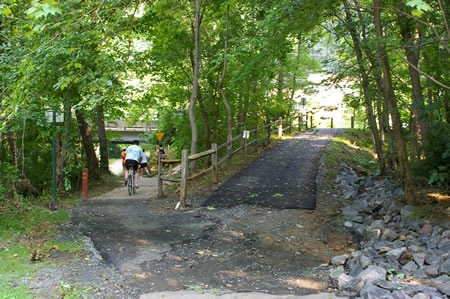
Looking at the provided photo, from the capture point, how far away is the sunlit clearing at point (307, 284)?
576 cm

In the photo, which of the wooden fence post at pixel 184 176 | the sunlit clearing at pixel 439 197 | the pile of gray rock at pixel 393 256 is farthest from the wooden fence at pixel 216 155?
the sunlit clearing at pixel 439 197

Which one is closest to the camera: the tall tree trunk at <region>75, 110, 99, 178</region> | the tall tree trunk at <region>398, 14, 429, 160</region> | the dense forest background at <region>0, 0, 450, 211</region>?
the dense forest background at <region>0, 0, 450, 211</region>

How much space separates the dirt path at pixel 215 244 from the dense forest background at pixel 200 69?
6.12ft

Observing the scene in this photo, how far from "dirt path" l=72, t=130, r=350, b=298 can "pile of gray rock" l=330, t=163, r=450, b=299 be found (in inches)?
14.9

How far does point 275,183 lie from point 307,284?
692 cm

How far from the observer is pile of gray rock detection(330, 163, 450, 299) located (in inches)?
198

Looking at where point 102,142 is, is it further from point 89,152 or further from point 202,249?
point 202,249

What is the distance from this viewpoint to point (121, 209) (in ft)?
35.9

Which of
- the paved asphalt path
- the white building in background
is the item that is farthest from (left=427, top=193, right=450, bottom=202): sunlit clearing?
the white building in background

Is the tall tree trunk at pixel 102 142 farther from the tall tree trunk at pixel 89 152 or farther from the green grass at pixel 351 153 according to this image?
the green grass at pixel 351 153

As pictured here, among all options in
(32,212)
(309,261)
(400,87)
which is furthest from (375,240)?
(400,87)

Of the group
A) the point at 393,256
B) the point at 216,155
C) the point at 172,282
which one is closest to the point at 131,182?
the point at 216,155

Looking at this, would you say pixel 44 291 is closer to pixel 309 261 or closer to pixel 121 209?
pixel 309 261

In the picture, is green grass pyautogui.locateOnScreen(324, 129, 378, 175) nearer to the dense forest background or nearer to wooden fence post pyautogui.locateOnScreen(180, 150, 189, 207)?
the dense forest background
